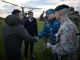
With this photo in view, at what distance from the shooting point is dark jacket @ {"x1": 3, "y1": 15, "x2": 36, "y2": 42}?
671 cm

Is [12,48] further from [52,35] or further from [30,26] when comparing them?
[30,26]

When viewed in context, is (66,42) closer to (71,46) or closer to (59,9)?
(71,46)

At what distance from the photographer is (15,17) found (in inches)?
269

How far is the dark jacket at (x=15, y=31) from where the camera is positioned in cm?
671

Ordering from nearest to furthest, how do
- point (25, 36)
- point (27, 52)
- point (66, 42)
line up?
point (66, 42), point (25, 36), point (27, 52)

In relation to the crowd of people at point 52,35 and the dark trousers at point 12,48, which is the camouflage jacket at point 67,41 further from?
the dark trousers at point 12,48

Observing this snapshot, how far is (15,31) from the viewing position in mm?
6727

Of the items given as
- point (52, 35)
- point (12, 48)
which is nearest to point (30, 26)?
point (52, 35)

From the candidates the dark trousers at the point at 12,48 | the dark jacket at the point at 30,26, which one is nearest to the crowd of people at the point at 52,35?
the dark trousers at the point at 12,48

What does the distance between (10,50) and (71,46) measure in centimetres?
249

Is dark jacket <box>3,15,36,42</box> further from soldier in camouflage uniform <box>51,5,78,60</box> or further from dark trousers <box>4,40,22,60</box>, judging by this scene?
soldier in camouflage uniform <box>51,5,78,60</box>

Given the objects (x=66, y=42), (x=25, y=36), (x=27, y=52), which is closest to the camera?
(x=66, y=42)

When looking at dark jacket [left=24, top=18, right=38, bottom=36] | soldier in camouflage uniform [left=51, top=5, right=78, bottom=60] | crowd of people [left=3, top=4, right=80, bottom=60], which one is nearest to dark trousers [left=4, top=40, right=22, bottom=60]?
crowd of people [left=3, top=4, right=80, bottom=60]

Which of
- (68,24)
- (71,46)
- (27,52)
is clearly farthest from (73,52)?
(27,52)
